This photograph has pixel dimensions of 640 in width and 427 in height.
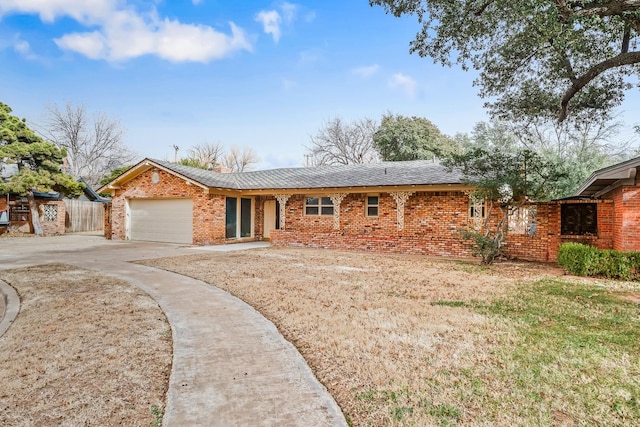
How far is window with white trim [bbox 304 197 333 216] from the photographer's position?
16.3 metres

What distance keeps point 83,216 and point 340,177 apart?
19040 mm

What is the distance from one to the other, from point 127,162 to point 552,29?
127 feet

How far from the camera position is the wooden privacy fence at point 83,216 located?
2306 centimetres

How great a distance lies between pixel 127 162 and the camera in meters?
36.6

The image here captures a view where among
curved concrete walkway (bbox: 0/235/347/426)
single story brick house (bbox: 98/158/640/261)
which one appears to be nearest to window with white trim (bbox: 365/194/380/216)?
single story brick house (bbox: 98/158/640/261)

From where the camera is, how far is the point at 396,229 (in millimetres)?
14500

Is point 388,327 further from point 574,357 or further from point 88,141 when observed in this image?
point 88,141

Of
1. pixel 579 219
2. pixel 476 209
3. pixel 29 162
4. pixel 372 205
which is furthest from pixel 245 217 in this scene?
pixel 579 219

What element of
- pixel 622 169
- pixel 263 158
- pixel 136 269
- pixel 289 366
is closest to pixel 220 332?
pixel 289 366

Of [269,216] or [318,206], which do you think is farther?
[269,216]

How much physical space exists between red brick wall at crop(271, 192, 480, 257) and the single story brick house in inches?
1.5

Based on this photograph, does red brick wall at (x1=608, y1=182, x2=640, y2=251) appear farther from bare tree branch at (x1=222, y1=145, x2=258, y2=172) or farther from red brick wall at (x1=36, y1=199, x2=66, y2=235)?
bare tree branch at (x1=222, y1=145, x2=258, y2=172)

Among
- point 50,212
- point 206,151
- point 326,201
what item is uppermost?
point 206,151

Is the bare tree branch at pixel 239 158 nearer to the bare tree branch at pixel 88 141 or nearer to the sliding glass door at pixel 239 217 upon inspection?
the bare tree branch at pixel 88 141
